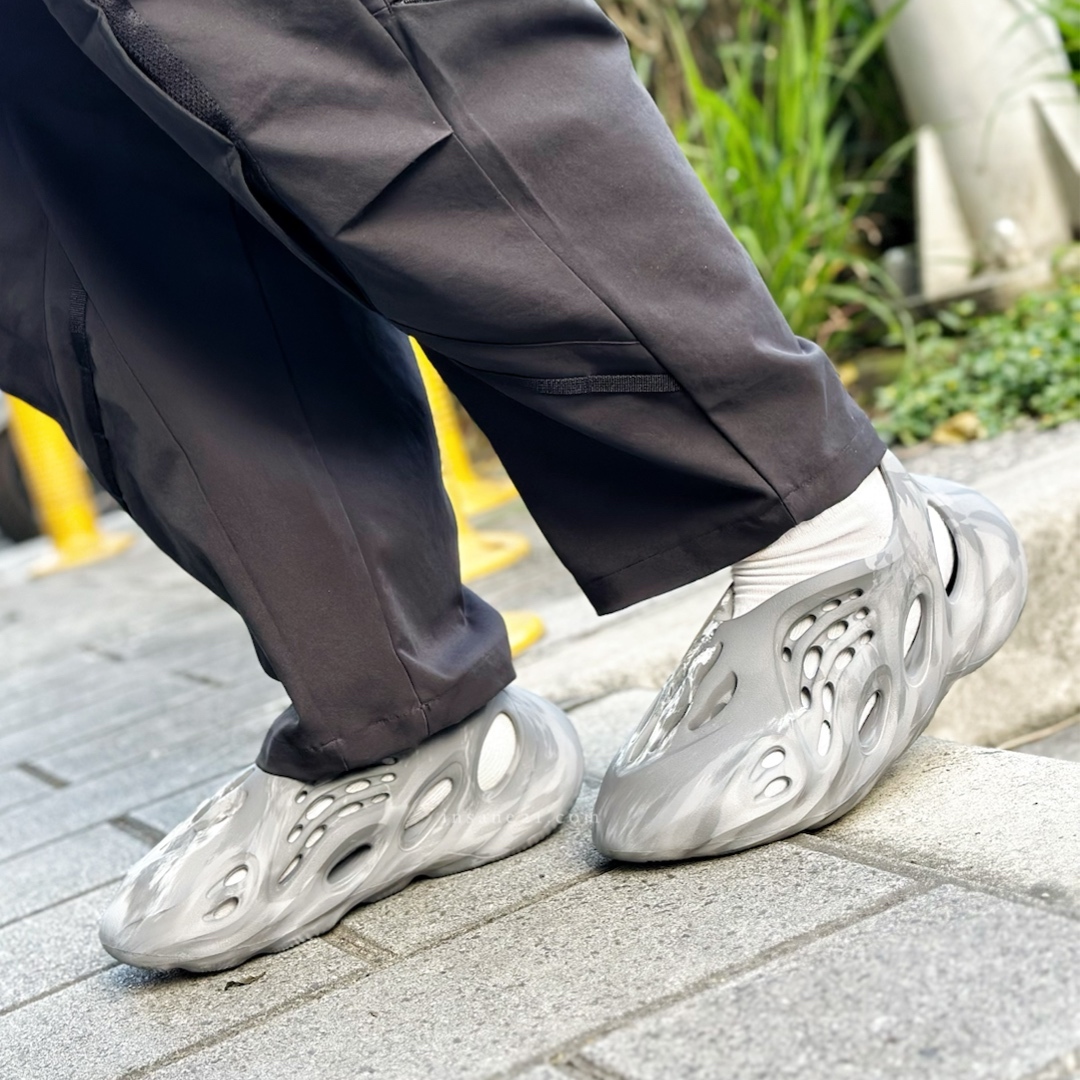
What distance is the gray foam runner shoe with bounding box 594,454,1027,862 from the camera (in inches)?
41.2

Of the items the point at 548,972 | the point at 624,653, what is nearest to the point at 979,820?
the point at 548,972

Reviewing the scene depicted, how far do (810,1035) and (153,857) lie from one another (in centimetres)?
62

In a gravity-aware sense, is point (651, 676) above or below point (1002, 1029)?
below

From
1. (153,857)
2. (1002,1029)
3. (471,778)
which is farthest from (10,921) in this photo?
(1002,1029)

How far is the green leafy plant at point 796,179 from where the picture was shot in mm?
3350

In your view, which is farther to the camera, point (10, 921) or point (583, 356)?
point (10, 921)

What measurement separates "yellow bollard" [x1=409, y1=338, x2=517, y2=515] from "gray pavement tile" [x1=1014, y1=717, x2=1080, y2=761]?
1.89m

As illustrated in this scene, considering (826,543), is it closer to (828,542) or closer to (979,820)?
(828,542)

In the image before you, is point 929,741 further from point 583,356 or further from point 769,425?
point 583,356

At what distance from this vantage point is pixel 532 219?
960mm

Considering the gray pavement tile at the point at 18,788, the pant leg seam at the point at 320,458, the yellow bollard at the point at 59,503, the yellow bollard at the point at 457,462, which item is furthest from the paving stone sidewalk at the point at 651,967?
the yellow bollard at the point at 59,503

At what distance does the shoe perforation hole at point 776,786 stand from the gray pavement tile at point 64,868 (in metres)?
0.73

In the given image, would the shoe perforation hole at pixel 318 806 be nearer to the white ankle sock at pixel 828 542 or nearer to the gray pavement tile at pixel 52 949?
the gray pavement tile at pixel 52 949

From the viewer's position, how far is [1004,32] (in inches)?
128
